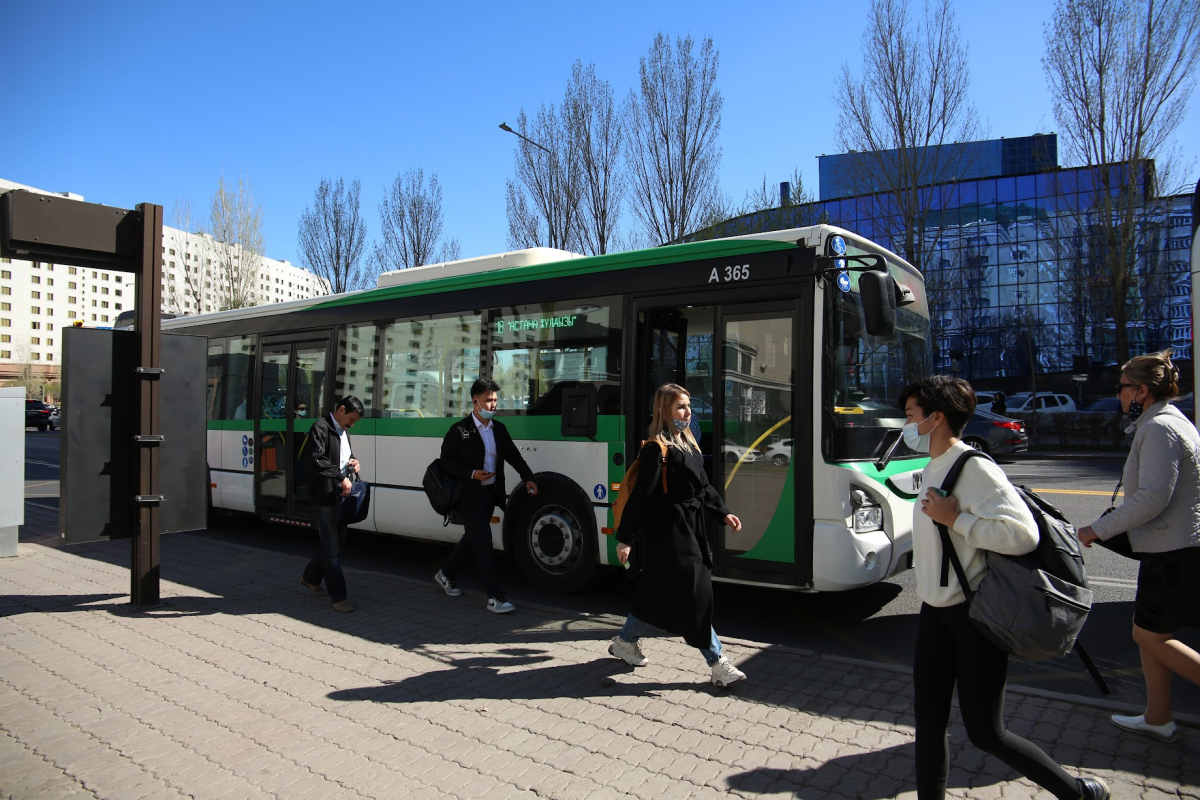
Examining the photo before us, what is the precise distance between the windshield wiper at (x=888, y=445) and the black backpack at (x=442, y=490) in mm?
3391

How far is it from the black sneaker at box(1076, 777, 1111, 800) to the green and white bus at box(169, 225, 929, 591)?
242 centimetres

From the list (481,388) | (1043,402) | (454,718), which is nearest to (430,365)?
(481,388)

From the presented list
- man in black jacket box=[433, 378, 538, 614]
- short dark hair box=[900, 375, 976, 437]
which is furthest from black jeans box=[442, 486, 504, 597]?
short dark hair box=[900, 375, 976, 437]

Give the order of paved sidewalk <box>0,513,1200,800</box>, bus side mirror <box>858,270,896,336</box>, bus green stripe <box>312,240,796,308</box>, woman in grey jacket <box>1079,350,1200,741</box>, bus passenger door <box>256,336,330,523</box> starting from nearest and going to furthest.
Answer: paved sidewalk <box>0,513,1200,800</box>
woman in grey jacket <box>1079,350,1200,741</box>
bus side mirror <box>858,270,896,336</box>
bus green stripe <box>312,240,796,308</box>
bus passenger door <box>256,336,330,523</box>

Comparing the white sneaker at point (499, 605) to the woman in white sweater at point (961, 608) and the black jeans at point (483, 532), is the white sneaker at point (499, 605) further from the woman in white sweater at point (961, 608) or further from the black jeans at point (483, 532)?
the woman in white sweater at point (961, 608)

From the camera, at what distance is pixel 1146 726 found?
3.88m

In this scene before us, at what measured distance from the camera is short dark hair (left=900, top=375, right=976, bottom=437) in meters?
3.01

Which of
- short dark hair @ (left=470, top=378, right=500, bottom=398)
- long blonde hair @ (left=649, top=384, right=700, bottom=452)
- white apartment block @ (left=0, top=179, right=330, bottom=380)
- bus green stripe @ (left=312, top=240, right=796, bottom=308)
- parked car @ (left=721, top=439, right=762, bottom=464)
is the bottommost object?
parked car @ (left=721, top=439, right=762, bottom=464)

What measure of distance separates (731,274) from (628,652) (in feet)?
9.95

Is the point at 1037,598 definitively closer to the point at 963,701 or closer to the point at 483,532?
the point at 963,701

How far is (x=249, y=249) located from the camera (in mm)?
39156

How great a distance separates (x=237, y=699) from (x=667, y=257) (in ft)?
14.9

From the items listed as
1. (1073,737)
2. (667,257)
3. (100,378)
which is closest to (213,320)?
(100,378)

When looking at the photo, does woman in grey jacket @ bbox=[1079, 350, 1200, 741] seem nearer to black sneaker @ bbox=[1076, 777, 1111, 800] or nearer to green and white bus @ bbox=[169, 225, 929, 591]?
black sneaker @ bbox=[1076, 777, 1111, 800]
